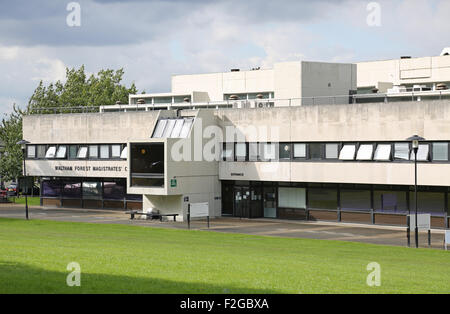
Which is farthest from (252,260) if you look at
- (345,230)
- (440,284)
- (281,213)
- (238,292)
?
(281,213)

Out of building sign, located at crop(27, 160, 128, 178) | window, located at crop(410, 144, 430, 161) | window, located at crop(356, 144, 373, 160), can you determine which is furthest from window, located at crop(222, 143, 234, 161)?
window, located at crop(410, 144, 430, 161)

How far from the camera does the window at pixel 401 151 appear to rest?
38.7 meters

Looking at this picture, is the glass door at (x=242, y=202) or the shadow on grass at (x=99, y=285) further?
the glass door at (x=242, y=202)

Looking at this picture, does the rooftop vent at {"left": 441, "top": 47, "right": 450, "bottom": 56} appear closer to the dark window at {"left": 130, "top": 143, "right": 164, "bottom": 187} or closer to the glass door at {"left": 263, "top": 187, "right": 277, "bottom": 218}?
the glass door at {"left": 263, "top": 187, "right": 277, "bottom": 218}

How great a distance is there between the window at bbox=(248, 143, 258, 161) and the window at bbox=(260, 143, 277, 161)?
448mm

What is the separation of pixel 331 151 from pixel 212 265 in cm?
2356

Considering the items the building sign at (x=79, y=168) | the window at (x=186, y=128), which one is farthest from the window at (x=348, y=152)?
the building sign at (x=79, y=168)

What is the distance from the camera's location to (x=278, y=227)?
40312 mm

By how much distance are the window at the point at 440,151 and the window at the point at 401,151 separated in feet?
5.35

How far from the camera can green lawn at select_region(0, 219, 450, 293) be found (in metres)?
14.5

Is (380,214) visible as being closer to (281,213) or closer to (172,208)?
(281,213)

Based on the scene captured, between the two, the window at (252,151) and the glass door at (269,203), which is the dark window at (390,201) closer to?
the glass door at (269,203)

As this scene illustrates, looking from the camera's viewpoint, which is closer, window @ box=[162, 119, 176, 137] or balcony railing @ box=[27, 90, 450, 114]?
balcony railing @ box=[27, 90, 450, 114]

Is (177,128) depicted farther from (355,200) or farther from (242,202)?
(355,200)
